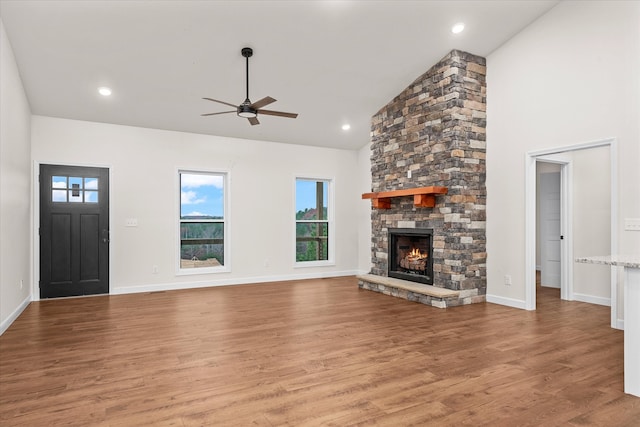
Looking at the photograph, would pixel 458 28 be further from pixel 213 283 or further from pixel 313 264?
pixel 213 283

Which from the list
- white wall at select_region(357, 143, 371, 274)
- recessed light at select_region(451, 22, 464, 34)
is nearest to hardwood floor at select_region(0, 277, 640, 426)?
white wall at select_region(357, 143, 371, 274)

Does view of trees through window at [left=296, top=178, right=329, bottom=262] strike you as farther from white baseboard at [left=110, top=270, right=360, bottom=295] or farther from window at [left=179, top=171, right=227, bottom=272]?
window at [left=179, top=171, right=227, bottom=272]

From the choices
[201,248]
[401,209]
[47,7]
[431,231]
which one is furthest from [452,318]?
[47,7]

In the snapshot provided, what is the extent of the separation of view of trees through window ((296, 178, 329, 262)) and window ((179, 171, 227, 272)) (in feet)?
5.24

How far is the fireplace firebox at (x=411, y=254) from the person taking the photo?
228 inches

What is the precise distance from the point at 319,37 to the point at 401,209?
2912mm

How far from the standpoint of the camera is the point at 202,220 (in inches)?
281

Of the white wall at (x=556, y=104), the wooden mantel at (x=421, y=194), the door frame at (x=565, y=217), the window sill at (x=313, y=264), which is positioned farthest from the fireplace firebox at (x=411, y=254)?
the window sill at (x=313, y=264)

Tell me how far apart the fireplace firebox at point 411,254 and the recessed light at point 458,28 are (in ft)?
8.71

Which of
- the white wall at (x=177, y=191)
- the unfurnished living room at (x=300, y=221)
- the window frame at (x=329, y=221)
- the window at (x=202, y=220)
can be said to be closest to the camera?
the unfurnished living room at (x=300, y=221)

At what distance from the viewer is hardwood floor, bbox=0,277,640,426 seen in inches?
92.5

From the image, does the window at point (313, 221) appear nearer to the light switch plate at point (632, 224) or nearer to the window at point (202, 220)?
the window at point (202, 220)

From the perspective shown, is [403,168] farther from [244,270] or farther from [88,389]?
[88,389]

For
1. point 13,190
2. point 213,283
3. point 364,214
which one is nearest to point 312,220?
point 364,214
